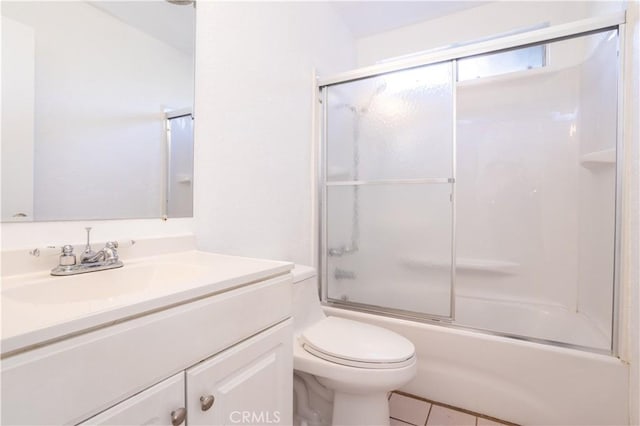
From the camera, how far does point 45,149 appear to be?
803 millimetres

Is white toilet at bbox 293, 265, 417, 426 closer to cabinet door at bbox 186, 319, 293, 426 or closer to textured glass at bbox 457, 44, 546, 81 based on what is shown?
cabinet door at bbox 186, 319, 293, 426

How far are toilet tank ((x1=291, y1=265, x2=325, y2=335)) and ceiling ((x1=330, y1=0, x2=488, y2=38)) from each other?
1.97 m

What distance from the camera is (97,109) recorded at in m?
0.91

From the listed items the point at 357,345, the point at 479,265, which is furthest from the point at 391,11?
the point at 357,345

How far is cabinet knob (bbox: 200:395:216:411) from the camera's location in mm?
631

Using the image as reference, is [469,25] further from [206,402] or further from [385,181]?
[206,402]

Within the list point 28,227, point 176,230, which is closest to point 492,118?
point 176,230

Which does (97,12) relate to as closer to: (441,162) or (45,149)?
(45,149)

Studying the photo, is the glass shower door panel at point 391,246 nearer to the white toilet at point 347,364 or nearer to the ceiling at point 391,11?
the white toilet at point 347,364

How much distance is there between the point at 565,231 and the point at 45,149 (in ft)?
8.70

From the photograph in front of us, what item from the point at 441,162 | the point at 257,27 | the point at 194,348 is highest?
the point at 257,27

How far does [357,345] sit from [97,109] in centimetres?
121

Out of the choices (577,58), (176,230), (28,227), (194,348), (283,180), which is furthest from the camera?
(577,58)

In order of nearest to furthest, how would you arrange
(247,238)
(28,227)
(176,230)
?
(28,227), (176,230), (247,238)
